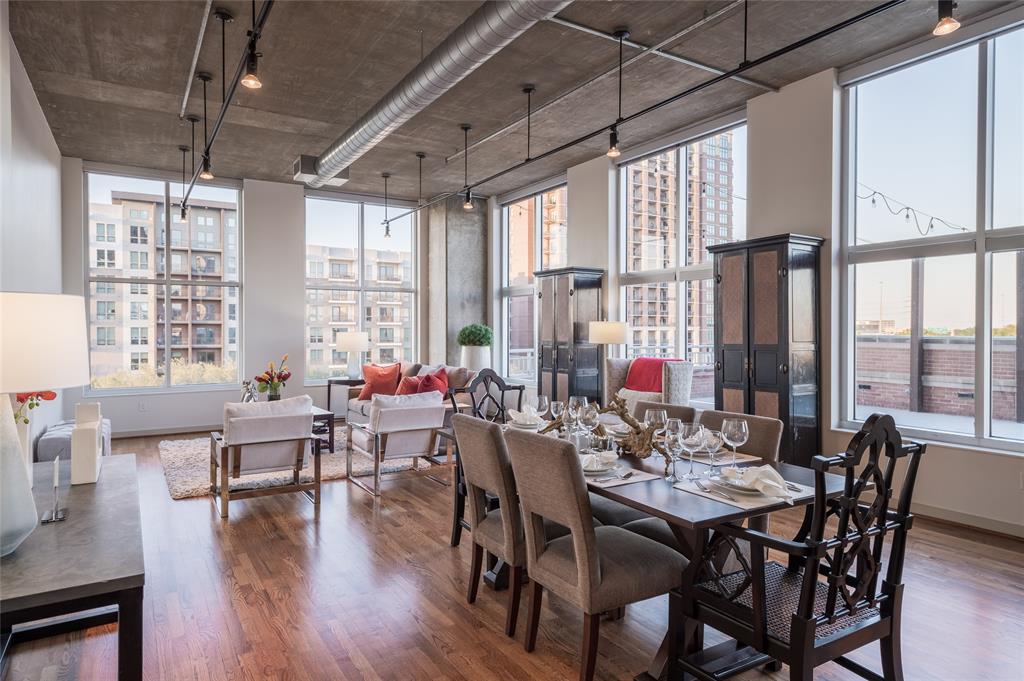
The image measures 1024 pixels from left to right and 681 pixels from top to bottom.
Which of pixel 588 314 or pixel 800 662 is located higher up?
pixel 588 314

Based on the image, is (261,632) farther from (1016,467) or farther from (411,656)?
(1016,467)

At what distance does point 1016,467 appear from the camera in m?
4.18

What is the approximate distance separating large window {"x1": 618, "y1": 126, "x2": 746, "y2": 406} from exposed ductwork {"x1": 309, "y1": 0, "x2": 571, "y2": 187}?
10.7 ft

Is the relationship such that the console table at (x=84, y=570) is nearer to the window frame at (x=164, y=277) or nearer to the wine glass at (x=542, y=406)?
the wine glass at (x=542, y=406)

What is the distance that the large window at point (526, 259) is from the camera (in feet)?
29.7

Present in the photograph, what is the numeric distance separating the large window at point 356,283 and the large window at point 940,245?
23.2 ft

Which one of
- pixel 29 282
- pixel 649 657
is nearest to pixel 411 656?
pixel 649 657

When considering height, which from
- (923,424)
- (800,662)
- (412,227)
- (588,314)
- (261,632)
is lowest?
(261,632)

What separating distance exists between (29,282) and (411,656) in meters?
4.74

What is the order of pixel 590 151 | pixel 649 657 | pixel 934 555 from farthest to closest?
pixel 590 151, pixel 934 555, pixel 649 657

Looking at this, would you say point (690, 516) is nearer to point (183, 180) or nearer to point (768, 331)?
point (768, 331)

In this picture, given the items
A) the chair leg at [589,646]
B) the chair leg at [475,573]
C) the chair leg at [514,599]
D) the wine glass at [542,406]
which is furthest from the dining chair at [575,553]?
the wine glass at [542,406]

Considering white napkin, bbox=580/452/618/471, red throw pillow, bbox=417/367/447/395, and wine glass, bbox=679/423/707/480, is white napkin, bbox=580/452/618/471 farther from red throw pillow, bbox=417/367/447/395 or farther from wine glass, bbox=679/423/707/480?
red throw pillow, bbox=417/367/447/395

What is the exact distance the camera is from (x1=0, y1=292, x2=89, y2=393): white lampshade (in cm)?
167
